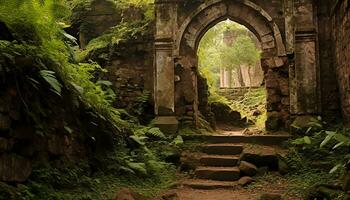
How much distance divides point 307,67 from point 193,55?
123 inches

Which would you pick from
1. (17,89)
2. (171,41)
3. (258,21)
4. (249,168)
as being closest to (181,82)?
(171,41)

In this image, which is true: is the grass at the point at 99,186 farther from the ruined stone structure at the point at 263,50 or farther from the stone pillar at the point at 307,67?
the stone pillar at the point at 307,67

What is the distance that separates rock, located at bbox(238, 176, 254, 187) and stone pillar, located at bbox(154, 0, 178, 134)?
9.74 ft

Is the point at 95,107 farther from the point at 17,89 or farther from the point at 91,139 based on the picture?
the point at 17,89

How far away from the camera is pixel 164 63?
406 inches

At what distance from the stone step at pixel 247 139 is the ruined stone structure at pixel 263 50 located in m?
0.70

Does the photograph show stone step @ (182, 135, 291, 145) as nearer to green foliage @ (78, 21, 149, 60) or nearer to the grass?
the grass

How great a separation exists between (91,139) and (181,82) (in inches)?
185

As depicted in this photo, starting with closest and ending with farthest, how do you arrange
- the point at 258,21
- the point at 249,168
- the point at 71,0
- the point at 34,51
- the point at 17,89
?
the point at 17,89, the point at 34,51, the point at 249,168, the point at 258,21, the point at 71,0

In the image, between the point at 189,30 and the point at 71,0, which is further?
the point at 71,0

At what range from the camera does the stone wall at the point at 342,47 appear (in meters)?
7.63

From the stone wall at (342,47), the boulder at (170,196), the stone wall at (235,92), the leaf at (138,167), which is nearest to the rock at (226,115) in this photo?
the stone wall at (235,92)

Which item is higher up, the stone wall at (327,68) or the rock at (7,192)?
the stone wall at (327,68)

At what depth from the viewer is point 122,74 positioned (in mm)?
10945
